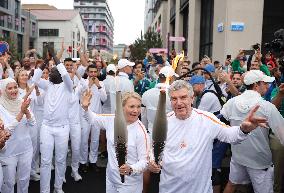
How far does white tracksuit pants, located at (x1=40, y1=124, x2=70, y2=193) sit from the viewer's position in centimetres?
585

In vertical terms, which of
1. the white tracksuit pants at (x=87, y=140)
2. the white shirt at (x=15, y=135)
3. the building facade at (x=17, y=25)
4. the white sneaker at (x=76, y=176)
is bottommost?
the white sneaker at (x=76, y=176)

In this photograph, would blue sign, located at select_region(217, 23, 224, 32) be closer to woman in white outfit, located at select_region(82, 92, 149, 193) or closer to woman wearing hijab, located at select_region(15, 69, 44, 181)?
woman wearing hijab, located at select_region(15, 69, 44, 181)

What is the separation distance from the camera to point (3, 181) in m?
5.05

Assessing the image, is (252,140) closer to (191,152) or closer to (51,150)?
(191,152)

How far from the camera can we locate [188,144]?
3.52m

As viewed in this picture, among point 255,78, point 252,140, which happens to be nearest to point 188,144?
point 252,140

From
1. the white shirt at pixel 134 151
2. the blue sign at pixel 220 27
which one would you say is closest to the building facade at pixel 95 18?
the blue sign at pixel 220 27

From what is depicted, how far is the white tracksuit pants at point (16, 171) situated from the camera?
5039 millimetres

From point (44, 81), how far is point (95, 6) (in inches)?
5619

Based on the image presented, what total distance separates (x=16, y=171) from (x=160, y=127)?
361 cm

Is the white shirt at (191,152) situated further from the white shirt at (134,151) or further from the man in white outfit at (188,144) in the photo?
the white shirt at (134,151)

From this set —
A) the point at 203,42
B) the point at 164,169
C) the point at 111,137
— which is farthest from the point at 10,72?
the point at 203,42

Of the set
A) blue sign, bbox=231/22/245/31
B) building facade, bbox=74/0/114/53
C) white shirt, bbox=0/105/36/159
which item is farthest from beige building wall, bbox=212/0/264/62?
building facade, bbox=74/0/114/53

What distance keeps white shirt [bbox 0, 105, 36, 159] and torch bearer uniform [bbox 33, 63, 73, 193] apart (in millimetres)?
573
